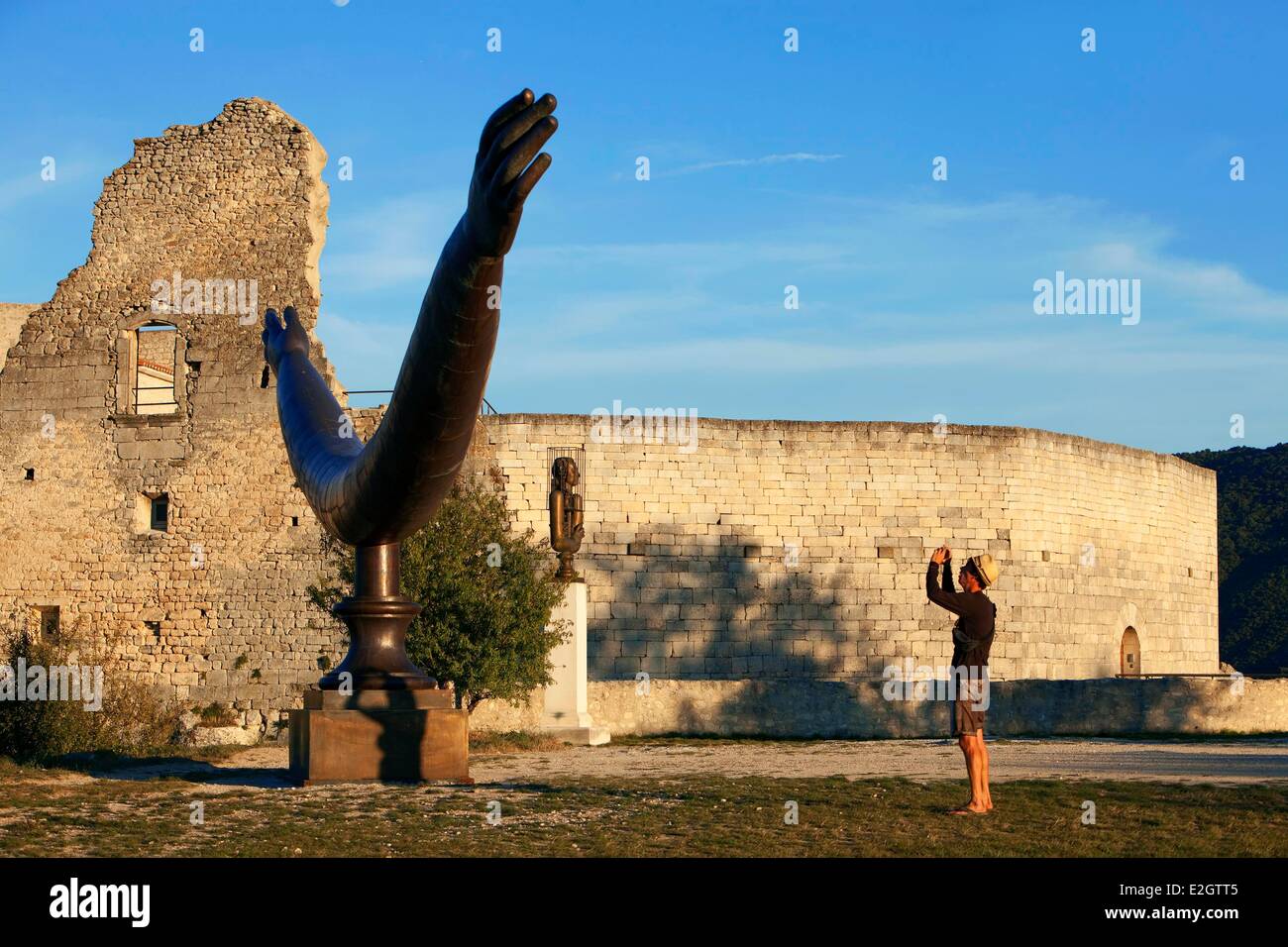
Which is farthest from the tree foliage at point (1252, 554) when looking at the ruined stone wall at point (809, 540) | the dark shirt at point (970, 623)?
the dark shirt at point (970, 623)

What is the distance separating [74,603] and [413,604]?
1402 cm

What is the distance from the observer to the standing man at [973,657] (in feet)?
25.4

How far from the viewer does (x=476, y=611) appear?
16359 mm

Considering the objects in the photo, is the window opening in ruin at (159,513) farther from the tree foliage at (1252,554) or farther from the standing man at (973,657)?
the tree foliage at (1252,554)

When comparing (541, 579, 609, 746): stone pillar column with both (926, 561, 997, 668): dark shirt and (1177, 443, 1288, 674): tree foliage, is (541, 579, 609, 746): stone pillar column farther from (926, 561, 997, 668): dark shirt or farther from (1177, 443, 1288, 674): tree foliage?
(1177, 443, 1288, 674): tree foliage

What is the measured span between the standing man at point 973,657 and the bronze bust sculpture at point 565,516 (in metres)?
9.10

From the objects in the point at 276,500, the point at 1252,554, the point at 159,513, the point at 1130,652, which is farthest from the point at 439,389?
the point at 1252,554

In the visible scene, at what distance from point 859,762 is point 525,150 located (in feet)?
24.1

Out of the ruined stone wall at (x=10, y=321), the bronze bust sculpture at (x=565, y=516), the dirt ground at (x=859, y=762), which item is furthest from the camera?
the ruined stone wall at (x=10, y=321)

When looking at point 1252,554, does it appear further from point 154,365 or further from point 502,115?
point 502,115

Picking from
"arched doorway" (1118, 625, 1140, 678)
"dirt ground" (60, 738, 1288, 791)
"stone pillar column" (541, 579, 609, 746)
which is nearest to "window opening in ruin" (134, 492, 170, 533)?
"dirt ground" (60, 738, 1288, 791)

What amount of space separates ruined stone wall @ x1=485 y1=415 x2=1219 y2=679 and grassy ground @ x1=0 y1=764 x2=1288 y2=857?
40.3ft
